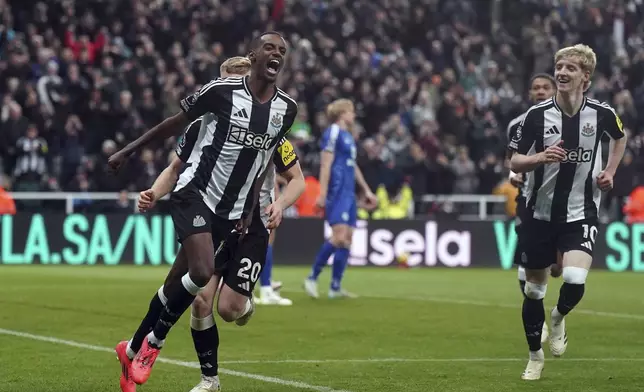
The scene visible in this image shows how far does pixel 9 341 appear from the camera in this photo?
11086 millimetres

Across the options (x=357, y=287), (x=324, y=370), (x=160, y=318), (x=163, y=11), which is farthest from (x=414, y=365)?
(x=163, y=11)

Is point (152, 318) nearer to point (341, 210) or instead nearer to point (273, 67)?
point (273, 67)

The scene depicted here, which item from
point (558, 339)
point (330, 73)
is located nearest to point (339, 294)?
point (558, 339)

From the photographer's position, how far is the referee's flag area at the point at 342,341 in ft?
28.9

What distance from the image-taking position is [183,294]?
7734mm

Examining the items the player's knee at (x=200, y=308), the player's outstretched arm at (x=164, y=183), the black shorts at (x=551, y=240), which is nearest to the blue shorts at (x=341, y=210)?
the black shorts at (x=551, y=240)

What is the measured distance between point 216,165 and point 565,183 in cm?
277

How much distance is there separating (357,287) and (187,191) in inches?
441

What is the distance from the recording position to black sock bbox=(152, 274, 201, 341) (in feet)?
25.3

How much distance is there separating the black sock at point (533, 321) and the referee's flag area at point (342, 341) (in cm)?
26

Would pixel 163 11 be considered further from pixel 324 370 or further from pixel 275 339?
pixel 324 370

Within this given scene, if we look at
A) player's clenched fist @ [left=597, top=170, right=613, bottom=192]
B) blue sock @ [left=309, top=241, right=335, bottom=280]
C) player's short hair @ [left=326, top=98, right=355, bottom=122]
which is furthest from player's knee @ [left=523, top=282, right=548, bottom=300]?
blue sock @ [left=309, top=241, right=335, bottom=280]

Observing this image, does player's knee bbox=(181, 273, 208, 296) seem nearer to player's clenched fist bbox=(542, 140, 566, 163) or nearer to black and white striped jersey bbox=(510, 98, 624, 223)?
player's clenched fist bbox=(542, 140, 566, 163)

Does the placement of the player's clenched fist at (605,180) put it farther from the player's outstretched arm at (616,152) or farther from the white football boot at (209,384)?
the white football boot at (209,384)
